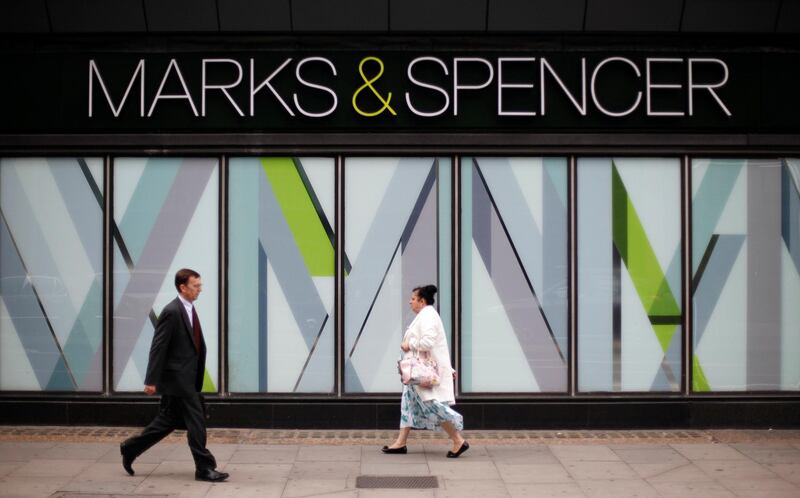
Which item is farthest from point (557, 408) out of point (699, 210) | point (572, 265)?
point (699, 210)

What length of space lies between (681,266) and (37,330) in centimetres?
806

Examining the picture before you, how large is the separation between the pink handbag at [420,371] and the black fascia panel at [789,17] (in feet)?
20.3

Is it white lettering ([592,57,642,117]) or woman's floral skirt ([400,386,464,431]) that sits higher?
white lettering ([592,57,642,117])

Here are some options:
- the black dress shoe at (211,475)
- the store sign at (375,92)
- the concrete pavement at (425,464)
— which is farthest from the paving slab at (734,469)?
the black dress shoe at (211,475)

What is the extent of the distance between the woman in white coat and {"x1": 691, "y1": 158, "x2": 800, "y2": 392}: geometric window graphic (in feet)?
12.1

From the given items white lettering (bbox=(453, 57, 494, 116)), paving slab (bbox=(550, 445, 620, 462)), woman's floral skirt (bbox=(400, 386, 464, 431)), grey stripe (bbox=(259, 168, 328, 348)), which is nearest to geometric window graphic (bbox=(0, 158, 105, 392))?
grey stripe (bbox=(259, 168, 328, 348))

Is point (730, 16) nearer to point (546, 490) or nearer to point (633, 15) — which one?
point (633, 15)

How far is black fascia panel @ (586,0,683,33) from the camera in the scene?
468 inches

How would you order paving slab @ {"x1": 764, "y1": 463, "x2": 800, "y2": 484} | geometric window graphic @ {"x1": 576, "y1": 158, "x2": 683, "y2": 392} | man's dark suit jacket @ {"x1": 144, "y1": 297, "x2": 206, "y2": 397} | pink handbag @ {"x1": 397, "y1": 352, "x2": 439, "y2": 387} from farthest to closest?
geometric window graphic @ {"x1": 576, "y1": 158, "x2": 683, "y2": 392} → pink handbag @ {"x1": 397, "y1": 352, "x2": 439, "y2": 387} → paving slab @ {"x1": 764, "y1": 463, "x2": 800, "y2": 484} → man's dark suit jacket @ {"x1": 144, "y1": 297, "x2": 206, "y2": 397}

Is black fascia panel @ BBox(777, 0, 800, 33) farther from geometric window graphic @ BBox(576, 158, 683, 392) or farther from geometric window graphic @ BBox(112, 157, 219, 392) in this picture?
geometric window graphic @ BBox(112, 157, 219, 392)

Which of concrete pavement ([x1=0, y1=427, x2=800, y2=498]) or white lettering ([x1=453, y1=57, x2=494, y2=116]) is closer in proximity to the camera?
concrete pavement ([x1=0, y1=427, x2=800, y2=498])

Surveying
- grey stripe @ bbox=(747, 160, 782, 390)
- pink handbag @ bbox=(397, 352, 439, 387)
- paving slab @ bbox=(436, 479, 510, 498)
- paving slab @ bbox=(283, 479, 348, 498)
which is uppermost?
grey stripe @ bbox=(747, 160, 782, 390)

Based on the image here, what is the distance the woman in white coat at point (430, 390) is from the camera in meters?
10.1

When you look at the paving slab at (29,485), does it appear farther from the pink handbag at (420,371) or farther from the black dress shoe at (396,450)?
the pink handbag at (420,371)
